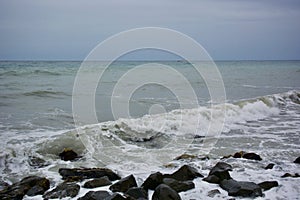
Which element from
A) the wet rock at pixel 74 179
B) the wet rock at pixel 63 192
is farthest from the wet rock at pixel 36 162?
the wet rock at pixel 63 192

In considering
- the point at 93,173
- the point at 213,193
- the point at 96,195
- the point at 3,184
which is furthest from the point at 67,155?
the point at 213,193

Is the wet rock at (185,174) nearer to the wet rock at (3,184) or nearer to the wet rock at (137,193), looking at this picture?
the wet rock at (137,193)

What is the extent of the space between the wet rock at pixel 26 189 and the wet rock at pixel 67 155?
205 centimetres

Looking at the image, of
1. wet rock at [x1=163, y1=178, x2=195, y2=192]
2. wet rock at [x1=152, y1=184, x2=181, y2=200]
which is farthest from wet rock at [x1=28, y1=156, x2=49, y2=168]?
wet rock at [x1=152, y1=184, x2=181, y2=200]

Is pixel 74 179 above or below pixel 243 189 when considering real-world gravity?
below

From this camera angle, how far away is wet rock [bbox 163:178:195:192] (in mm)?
5148

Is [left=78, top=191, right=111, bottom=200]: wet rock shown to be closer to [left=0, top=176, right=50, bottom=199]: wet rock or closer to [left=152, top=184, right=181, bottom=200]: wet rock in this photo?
[left=152, top=184, right=181, bottom=200]: wet rock

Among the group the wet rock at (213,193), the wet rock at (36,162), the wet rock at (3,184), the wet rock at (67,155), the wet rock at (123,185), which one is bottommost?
the wet rock at (3,184)

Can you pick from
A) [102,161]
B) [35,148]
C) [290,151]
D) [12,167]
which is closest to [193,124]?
[290,151]

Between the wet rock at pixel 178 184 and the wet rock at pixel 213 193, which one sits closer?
the wet rock at pixel 213 193

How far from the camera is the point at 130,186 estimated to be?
524 cm

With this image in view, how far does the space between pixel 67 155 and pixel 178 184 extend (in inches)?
135

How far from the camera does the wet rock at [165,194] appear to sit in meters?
4.62

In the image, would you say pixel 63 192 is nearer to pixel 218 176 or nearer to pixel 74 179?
pixel 74 179
